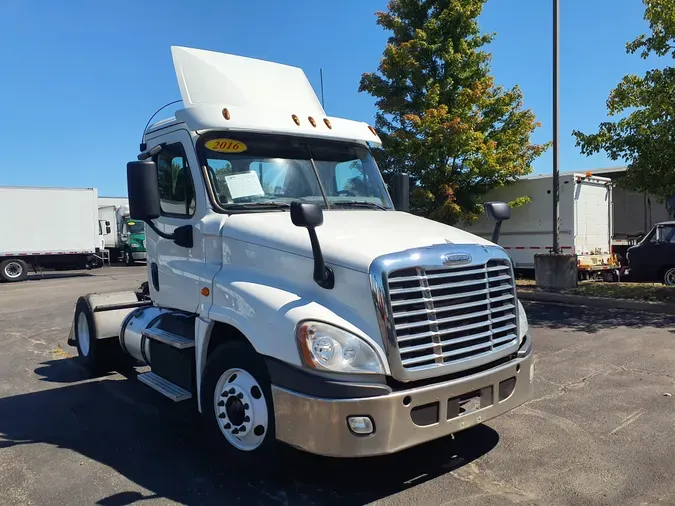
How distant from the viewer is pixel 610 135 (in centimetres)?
1092

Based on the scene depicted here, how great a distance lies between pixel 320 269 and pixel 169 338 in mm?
1929

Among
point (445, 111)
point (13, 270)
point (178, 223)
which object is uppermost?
point (445, 111)

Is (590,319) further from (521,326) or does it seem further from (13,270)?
(13,270)

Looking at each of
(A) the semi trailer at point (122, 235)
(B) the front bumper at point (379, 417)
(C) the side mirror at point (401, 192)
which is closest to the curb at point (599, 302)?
(C) the side mirror at point (401, 192)

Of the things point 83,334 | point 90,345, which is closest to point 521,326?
point 90,345

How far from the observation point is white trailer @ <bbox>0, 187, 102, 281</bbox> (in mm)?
21125

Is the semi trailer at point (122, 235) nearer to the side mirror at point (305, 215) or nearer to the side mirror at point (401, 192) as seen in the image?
the side mirror at point (401, 192)

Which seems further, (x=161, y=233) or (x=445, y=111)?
(x=445, y=111)

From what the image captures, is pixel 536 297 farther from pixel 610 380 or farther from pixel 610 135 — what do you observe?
pixel 610 380

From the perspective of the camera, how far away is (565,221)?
51.1 ft

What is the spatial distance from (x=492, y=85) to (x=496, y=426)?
13.4 meters

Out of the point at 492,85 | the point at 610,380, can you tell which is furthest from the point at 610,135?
the point at 610,380

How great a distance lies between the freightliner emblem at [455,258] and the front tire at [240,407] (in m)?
1.36

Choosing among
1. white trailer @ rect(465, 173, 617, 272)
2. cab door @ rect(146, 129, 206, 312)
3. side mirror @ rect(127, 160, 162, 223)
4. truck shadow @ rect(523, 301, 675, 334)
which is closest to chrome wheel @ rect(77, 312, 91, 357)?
cab door @ rect(146, 129, 206, 312)
